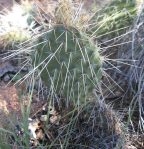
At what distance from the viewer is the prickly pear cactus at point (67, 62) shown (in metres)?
2.17

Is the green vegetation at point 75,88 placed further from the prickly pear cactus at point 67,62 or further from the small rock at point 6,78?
the small rock at point 6,78

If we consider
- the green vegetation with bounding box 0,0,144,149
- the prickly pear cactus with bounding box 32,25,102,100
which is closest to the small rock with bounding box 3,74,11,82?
the green vegetation with bounding box 0,0,144,149

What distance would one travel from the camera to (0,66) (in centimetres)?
367

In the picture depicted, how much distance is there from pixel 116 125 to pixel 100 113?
12cm

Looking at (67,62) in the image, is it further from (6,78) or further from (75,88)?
(6,78)

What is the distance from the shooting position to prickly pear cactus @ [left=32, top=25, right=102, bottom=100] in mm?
2168

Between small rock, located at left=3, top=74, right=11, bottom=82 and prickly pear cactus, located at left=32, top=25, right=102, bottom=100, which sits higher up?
prickly pear cactus, located at left=32, top=25, right=102, bottom=100

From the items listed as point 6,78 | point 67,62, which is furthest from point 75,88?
point 6,78

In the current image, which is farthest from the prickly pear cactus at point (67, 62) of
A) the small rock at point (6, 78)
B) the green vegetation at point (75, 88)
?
the small rock at point (6, 78)

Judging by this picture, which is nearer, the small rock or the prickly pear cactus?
the prickly pear cactus

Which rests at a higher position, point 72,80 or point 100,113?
point 72,80

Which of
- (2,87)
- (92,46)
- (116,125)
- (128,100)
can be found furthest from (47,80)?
(2,87)

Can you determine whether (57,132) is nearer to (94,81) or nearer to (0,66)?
(94,81)

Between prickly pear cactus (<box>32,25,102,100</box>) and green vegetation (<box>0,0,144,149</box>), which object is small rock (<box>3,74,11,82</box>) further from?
prickly pear cactus (<box>32,25,102,100</box>)
